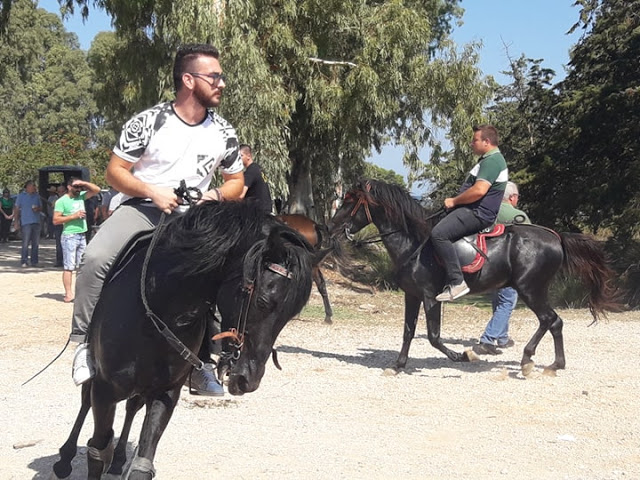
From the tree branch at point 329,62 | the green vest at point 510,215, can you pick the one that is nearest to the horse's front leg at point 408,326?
the green vest at point 510,215

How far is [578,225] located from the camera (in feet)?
67.1

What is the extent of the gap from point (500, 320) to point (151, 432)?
7297 millimetres

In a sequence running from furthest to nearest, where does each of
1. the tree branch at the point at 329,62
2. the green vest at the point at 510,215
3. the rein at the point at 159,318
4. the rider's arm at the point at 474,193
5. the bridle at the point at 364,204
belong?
the tree branch at the point at 329,62, the green vest at the point at 510,215, the bridle at the point at 364,204, the rider's arm at the point at 474,193, the rein at the point at 159,318

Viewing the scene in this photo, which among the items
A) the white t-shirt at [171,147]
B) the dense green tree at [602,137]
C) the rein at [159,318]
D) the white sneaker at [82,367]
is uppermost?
the dense green tree at [602,137]

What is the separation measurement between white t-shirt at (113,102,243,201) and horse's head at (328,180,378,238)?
17.9ft

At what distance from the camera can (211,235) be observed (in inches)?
143

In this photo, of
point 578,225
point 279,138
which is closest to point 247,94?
point 279,138

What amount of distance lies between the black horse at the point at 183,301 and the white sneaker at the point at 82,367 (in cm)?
7

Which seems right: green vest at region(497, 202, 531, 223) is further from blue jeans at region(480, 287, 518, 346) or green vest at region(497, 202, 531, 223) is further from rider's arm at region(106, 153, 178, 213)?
rider's arm at region(106, 153, 178, 213)

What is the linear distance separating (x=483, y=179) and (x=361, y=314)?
6479 millimetres

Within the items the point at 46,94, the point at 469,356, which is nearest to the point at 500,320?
the point at 469,356

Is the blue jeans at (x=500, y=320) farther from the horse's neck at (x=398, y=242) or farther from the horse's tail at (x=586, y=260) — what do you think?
the horse's neck at (x=398, y=242)

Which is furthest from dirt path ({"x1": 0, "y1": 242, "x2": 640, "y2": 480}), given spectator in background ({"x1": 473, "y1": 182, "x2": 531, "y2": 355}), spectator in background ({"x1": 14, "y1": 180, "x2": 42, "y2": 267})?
spectator in background ({"x1": 14, "y1": 180, "x2": 42, "y2": 267})

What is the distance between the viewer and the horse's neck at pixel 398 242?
9.51 meters
